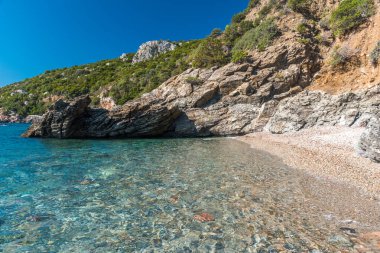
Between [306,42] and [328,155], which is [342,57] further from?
[328,155]

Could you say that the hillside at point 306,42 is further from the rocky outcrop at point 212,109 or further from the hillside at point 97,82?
the rocky outcrop at point 212,109

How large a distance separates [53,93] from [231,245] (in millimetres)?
72551

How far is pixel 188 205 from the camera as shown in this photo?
8086 millimetres

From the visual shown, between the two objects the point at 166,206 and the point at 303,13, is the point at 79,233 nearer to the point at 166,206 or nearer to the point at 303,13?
the point at 166,206

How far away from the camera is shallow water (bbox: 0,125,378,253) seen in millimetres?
5867

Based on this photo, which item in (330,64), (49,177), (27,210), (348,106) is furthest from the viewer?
(330,64)

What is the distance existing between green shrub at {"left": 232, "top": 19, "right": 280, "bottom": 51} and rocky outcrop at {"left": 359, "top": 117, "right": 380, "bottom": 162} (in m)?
21.8

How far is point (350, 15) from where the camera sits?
28141 millimetres

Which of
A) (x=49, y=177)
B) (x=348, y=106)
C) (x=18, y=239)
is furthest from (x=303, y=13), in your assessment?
(x=18, y=239)

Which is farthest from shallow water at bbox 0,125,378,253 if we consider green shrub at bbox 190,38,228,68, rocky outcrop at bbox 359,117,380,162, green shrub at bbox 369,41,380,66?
green shrub at bbox 190,38,228,68

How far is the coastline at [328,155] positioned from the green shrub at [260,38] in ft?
49.1

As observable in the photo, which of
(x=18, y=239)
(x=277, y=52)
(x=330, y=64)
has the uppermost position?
(x=277, y=52)

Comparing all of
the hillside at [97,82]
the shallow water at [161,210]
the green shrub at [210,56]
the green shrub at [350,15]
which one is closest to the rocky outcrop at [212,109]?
the green shrub at [210,56]

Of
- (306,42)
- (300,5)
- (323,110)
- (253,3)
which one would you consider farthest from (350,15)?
(253,3)
